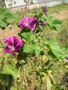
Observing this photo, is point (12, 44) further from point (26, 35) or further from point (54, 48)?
point (54, 48)

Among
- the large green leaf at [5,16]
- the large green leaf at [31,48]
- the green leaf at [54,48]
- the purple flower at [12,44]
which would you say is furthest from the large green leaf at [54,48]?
the large green leaf at [5,16]

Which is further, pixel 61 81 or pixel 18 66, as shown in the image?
pixel 61 81

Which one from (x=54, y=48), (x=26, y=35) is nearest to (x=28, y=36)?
(x=26, y=35)

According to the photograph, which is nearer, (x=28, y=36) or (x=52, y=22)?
(x=28, y=36)

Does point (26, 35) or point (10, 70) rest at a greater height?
point (26, 35)

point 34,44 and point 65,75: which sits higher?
point 34,44

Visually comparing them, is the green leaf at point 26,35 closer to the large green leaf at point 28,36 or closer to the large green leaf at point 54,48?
the large green leaf at point 28,36

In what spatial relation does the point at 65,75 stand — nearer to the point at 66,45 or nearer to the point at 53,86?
the point at 53,86

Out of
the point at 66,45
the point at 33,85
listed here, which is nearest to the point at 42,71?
the point at 33,85

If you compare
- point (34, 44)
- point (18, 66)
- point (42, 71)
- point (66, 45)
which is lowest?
point (66, 45)

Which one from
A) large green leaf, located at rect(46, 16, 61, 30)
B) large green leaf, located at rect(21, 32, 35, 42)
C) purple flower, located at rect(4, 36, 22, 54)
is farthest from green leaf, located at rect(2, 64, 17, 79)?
large green leaf, located at rect(46, 16, 61, 30)

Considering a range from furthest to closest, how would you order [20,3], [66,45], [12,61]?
A: [20,3]
[66,45]
[12,61]

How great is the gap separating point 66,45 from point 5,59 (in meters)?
2.17

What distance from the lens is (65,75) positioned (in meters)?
2.69
